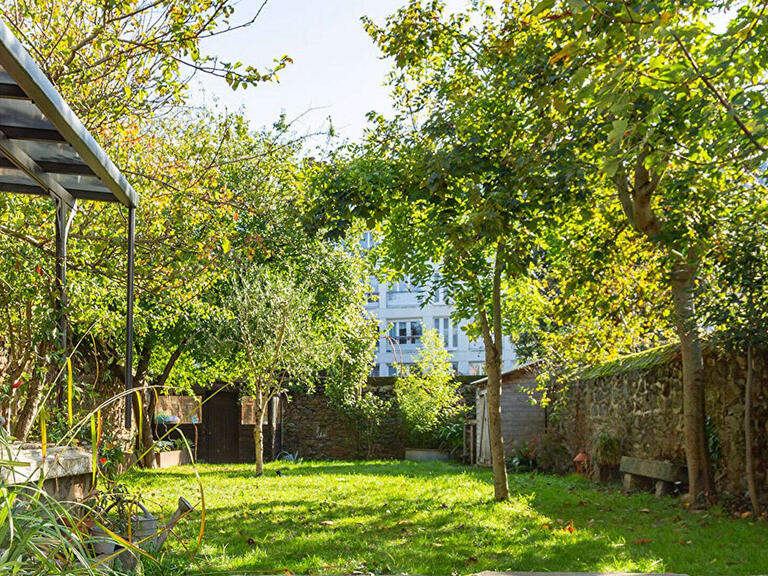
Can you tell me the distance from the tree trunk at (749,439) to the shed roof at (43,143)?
21.2ft

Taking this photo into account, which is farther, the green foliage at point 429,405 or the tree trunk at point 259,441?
the green foliage at point 429,405

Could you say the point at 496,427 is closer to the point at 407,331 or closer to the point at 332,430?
the point at 332,430

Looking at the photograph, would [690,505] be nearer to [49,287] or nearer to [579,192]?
[579,192]

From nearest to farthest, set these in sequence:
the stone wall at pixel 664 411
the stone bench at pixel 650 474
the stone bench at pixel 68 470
Answer: the stone bench at pixel 68 470 < the stone wall at pixel 664 411 < the stone bench at pixel 650 474

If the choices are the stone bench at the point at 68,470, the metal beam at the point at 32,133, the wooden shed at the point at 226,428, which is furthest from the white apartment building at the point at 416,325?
the metal beam at the point at 32,133

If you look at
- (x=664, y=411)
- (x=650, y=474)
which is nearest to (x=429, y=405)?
(x=664, y=411)

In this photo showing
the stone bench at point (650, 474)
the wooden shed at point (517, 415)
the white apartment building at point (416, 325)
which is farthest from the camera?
the white apartment building at point (416, 325)

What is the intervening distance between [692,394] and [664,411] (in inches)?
62.3

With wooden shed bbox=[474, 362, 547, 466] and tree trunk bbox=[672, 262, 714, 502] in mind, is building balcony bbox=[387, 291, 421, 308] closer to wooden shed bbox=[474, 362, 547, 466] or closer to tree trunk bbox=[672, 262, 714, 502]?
wooden shed bbox=[474, 362, 547, 466]

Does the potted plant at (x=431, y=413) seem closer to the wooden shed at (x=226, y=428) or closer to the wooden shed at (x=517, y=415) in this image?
the wooden shed at (x=517, y=415)

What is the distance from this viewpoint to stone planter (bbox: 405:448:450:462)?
19.3m

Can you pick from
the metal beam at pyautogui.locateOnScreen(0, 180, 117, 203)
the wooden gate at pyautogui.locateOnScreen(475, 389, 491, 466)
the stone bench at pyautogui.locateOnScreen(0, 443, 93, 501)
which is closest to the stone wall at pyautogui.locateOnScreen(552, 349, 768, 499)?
the wooden gate at pyautogui.locateOnScreen(475, 389, 491, 466)

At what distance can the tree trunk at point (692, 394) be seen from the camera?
875 cm

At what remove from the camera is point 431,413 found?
19406 mm
